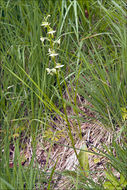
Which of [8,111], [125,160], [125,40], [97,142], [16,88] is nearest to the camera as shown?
[125,160]

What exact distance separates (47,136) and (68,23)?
1.16 m

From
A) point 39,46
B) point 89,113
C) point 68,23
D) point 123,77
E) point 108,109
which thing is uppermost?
point 68,23

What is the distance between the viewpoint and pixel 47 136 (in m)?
2.17

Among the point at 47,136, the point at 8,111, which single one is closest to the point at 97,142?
the point at 47,136

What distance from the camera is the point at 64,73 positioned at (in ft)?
7.93

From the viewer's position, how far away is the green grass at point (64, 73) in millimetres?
1953

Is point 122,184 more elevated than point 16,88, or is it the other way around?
point 16,88

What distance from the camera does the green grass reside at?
1.95 m

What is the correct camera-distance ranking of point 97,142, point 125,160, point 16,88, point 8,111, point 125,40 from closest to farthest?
1. point 125,160
2. point 125,40
3. point 97,142
4. point 8,111
5. point 16,88

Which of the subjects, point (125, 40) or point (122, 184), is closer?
point (122, 184)

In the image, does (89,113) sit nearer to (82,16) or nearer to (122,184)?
(122,184)

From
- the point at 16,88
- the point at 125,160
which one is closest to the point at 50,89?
the point at 16,88

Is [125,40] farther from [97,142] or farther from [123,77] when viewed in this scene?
[97,142]

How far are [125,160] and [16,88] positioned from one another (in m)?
1.39
